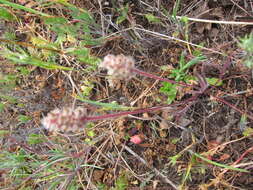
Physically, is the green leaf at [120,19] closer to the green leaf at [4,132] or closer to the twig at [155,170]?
the twig at [155,170]

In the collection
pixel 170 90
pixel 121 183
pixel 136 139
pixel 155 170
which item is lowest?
pixel 121 183

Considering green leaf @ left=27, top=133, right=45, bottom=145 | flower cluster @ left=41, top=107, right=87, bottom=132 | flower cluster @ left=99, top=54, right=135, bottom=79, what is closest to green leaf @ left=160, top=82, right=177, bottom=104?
flower cluster @ left=99, top=54, right=135, bottom=79

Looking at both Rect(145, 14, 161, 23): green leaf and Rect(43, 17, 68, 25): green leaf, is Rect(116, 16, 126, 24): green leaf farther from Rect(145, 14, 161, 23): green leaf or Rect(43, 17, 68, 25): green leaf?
Rect(43, 17, 68, 25): green leaf

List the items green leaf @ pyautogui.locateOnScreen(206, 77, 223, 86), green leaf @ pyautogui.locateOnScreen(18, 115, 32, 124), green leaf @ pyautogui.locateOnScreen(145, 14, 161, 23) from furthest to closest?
green leaf @ pyautogui.locateOnScreen(18, 115, 32, 124)
green leaf @ pyautogui.locateOnScreen(145, 14, 161, 23)
green leaf @ pyautogui.locateOnScreen(206, 77, 223, 86)

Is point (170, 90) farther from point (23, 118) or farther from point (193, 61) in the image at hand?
point (23, 118)

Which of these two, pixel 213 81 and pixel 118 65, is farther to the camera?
pixel 213 81

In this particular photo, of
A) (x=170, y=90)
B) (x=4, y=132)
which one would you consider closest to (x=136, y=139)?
(x=170, y=90)

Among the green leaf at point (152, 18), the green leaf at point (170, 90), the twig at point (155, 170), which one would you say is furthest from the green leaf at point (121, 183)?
the green leaf at point (152, 18)

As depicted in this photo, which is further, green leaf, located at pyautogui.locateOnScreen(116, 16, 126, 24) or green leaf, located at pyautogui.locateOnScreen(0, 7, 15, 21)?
green leaf, located at pyautogui.locateOnScreen(0, 7, 15, 21)

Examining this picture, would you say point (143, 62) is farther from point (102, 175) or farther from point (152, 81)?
point (102, 175)

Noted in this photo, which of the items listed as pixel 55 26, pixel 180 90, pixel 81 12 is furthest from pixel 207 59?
pixel 55 26

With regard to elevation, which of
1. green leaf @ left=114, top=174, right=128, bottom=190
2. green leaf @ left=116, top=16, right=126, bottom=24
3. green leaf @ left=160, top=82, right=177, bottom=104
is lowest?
green leaf @ left=114, top=174, right=128, bottom=190
